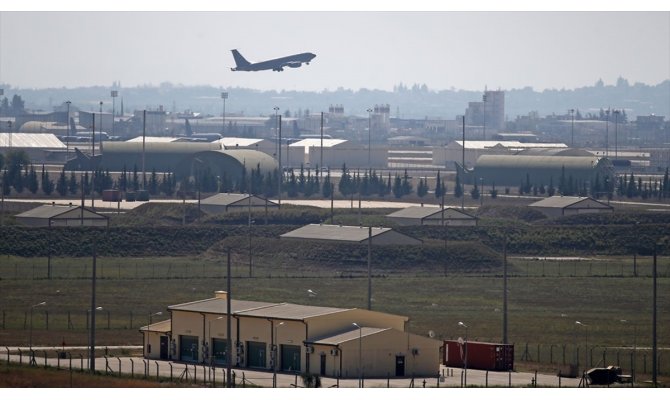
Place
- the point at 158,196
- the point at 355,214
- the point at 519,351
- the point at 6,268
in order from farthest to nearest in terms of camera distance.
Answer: the point at 158,196 < the point at 355,214 < the point at 6,268 < the point at 519,351

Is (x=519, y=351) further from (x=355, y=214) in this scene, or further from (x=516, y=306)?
(x=355, y=214)

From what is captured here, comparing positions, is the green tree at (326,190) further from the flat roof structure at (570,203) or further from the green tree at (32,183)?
the green tree at (32,183)

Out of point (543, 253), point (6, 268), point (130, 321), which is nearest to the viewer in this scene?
point (130, 321)

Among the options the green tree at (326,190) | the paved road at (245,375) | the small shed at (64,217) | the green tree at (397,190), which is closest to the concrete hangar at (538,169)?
the green tree at (397,190)

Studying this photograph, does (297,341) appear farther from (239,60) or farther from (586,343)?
(239,60)

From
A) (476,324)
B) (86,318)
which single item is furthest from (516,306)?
(86,318)

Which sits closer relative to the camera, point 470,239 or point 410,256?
point 410,256
